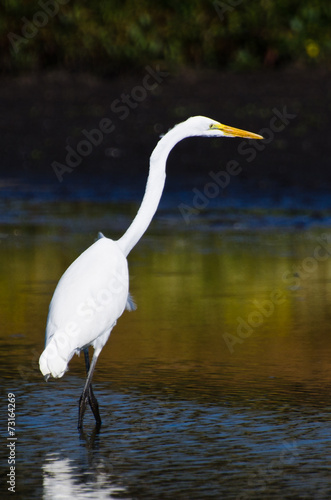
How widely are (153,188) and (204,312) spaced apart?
5.49 feet

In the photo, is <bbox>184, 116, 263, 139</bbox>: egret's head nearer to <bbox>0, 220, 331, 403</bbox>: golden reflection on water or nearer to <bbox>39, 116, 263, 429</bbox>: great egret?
<bbox>39, 116, 263, 429</bbox>: great egret

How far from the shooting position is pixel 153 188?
6.43m

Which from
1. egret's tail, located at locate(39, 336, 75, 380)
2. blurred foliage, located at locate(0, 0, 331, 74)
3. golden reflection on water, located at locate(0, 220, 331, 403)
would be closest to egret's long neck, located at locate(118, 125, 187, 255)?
golden reflection on water, located at locate(0, 220, 331, 403)

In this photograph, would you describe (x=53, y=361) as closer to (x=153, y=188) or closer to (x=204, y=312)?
(x=153, y=188)

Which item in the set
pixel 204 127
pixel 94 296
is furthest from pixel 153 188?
pixel 94 296

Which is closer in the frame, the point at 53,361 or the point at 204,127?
the point at 53,361

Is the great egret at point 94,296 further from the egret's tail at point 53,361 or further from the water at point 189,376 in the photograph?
the water at point 189,376

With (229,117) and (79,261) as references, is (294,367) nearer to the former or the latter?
(79,261)

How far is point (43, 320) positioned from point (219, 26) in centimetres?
1306

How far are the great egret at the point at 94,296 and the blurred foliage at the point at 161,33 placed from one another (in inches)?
503

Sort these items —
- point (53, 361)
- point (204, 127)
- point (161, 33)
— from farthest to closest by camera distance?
1. point (161, 33)
2. point (204, 127)
3. point (53, 361)

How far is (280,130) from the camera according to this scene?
1606cm

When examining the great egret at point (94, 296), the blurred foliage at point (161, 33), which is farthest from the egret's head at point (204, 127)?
the blurred foliage at point (161, 33)

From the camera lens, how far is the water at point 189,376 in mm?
4969
